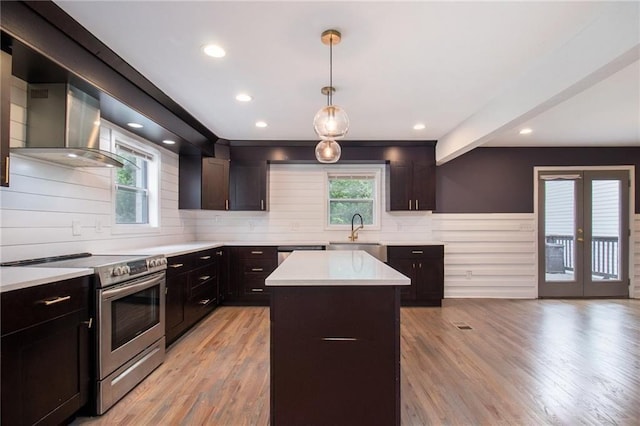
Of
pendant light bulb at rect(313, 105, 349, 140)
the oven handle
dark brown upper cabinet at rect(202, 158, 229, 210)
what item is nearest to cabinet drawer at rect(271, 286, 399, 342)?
pendant light bulb at rect(313, 105, 349, 140)

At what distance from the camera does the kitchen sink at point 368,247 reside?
4656mm

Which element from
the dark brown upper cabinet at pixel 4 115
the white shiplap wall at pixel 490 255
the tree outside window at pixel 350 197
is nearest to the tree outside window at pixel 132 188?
the dark brown upper cabinet at pixel 4 115

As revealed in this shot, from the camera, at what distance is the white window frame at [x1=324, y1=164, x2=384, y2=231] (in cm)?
522

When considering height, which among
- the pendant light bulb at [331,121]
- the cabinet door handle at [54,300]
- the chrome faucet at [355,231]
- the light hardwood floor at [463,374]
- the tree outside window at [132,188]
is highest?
the pendant light bulb at [331,121]

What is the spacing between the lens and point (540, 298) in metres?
5.12

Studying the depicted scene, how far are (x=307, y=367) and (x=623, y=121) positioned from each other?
4.75 metres

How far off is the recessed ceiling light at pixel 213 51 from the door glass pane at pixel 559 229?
208 inches

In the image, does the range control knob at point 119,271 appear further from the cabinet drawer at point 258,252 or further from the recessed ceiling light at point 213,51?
the cabinet drawer at point 258,252

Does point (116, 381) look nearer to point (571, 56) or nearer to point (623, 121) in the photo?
point (571, 56)

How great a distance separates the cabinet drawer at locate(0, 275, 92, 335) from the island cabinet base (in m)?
1.20

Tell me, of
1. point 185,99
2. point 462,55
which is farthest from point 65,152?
point 462,55

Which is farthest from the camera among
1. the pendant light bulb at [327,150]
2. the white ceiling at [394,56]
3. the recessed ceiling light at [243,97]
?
the recessed ceiling light at [243,97]

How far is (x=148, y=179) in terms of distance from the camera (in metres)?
4.02

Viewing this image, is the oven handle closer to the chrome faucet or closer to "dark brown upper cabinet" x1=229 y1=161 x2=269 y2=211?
"dark brown upper cabinet" x1=229 y1=161 x2=269 y2=211
